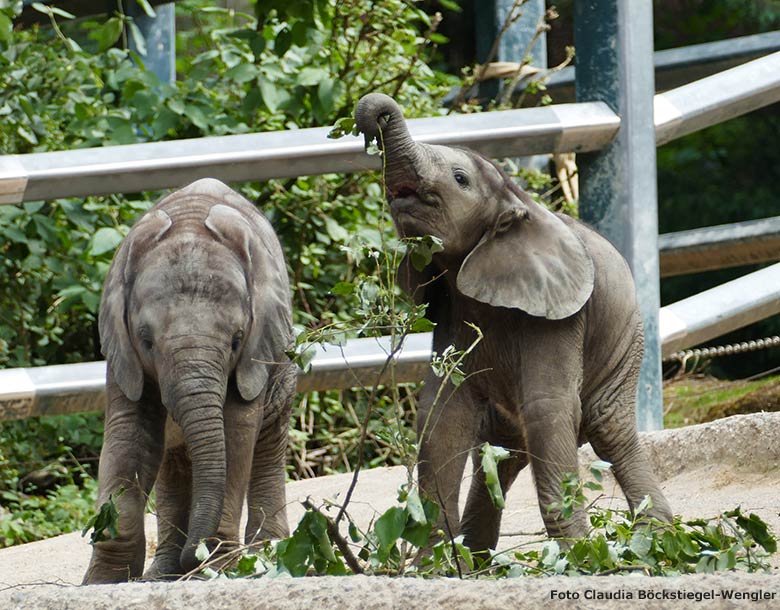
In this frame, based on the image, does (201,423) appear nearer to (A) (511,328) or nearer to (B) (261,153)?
(A) (511,328)

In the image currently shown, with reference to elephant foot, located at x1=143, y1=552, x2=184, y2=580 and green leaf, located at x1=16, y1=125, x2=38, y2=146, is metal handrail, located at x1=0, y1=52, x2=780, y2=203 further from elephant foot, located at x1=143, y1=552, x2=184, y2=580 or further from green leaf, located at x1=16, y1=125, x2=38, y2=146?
green leaf, located at x1=16, y1=125, x2=38, y2=146

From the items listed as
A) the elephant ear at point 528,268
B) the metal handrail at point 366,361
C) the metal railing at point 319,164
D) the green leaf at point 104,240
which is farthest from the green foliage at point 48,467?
the elephant ear at point 528,268

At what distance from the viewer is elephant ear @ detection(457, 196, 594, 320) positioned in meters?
4.14

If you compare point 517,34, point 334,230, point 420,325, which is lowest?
point 334,230

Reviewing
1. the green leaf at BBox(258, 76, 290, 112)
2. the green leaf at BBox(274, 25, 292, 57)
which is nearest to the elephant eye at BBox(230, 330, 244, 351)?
the green leaf at BBox(274, 25, 292, 57)

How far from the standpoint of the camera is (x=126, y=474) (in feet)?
13.6

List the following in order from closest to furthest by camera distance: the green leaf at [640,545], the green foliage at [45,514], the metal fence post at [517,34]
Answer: the green leaf at [640,545]
the green foliage at [45,514]
the metal fence post at [517,34]

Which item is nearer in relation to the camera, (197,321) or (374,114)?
(374,114)

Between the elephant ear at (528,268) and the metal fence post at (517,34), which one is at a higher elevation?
the elephant ear at (528,268)

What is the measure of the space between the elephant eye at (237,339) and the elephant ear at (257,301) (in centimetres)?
4

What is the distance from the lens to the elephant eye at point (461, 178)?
4133 mm

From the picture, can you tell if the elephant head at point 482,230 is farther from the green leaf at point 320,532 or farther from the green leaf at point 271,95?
the green leaf at point 271,95

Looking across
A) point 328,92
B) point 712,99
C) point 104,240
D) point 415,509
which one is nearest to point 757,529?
point 415,509

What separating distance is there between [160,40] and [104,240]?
5.95 feet
